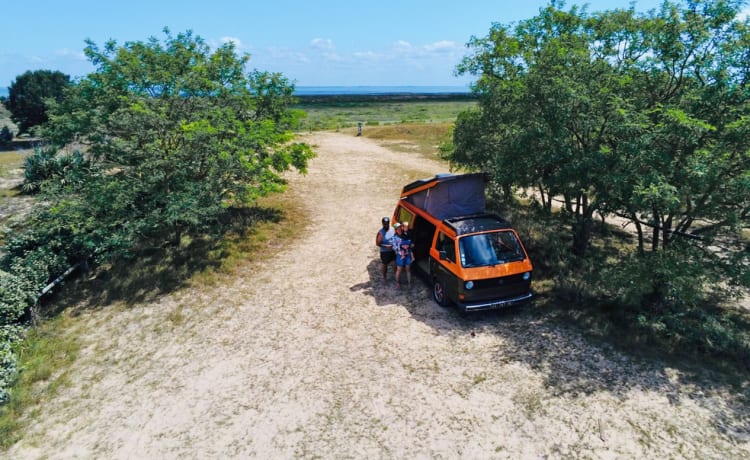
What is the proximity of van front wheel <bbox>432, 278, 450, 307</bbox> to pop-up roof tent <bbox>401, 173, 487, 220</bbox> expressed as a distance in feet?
6.25

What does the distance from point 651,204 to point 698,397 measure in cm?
350

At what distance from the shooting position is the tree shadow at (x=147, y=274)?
11.8m

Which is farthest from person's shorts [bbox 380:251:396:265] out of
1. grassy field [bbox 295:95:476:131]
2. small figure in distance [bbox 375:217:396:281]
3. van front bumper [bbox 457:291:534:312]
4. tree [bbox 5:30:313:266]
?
grassy field [bbox 295:95:476:131]

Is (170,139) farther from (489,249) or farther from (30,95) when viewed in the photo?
(30,95)

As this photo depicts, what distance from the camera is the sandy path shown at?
255 inches

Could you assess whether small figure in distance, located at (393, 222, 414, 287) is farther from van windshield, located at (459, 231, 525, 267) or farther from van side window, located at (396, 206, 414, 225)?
van windshield, located at (459, 231, 525, 267)

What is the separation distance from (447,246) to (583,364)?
3.76 m

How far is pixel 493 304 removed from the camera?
9.12 m

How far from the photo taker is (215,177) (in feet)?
42.5

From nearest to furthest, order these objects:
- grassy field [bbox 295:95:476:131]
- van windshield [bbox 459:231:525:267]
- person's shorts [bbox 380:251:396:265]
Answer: van windshield [bbox 459:231:525:267] → person's shorts [bbox 380:251:396:265] → grassy field [bbox 295:95:476:131]

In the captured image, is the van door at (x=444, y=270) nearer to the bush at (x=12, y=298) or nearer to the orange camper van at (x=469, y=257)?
the orange camper van at (x=469, y=257)

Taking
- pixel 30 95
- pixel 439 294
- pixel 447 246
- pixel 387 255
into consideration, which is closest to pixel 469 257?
pixel 447 246

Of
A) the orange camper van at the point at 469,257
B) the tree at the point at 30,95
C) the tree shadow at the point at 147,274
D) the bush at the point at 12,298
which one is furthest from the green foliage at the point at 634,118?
the tree at the point at 30,95

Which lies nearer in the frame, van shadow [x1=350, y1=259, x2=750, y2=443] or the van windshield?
van shadow [x1=350, y1=259, x2=750, y2=443]
